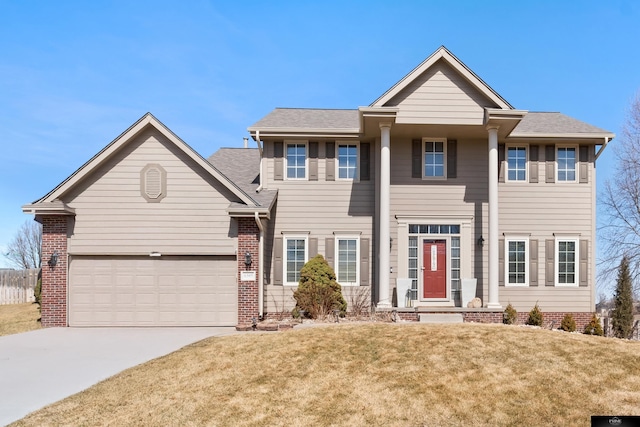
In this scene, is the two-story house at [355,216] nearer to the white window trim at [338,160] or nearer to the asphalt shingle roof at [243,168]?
the white window trim at [338,160]

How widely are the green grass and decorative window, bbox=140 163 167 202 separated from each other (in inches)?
225

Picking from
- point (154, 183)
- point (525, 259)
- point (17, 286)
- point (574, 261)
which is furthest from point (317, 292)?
point (17, 286)

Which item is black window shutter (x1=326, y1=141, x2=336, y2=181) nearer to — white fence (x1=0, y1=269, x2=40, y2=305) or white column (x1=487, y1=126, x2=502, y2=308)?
white column (x1=487, y1=126, x2=502, y2=308)

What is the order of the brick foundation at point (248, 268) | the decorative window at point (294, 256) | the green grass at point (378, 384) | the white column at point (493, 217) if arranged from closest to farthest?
the green grass at point (378, 384) < the brick foundation at point (248, 268) < the white column at point (493, 217) < the decorative window at point (294, 256)

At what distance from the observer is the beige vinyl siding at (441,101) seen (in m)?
14.9

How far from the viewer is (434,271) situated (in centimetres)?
1586

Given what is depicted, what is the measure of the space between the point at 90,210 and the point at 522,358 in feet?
40.7

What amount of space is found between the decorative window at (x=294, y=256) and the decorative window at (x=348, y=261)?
1.18 m

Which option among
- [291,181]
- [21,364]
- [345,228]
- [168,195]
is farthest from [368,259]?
[21,364]

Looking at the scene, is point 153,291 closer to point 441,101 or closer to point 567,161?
point 441,101

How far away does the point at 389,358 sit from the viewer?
29.7ft

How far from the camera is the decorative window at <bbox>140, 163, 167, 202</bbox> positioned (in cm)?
1453

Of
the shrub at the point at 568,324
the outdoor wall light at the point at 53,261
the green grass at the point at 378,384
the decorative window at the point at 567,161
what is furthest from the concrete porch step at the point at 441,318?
the outdoor wall light at the point at 53,261

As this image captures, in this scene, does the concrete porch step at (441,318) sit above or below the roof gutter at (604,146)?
below
